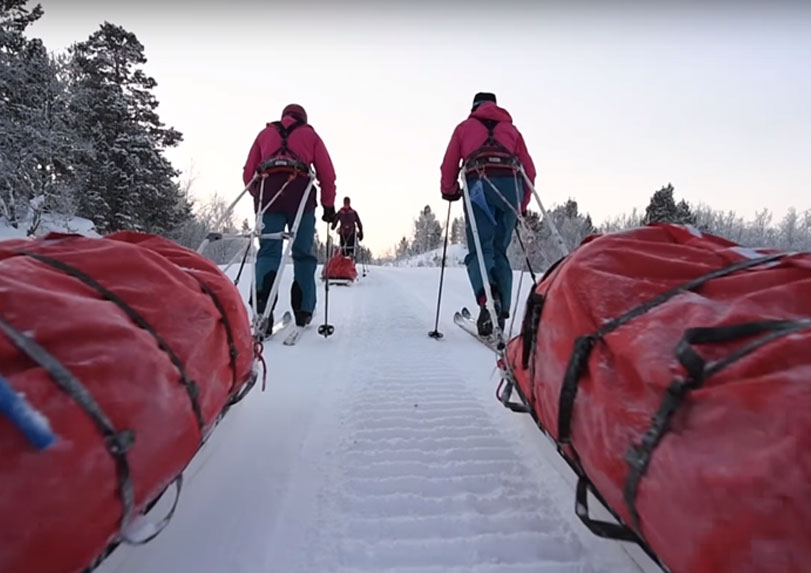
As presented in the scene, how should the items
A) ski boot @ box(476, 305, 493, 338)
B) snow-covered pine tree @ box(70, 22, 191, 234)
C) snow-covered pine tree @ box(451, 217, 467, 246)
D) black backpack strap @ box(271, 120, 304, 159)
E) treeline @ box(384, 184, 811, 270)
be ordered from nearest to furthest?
1. black backpack strap @ box(271, 120, 304, 159)
2. ski boot @ box(476, 305, 493, 338)
3. snow-covered pine tree @ box(70, 22, 191, 234)
4. treeline @ box(384, 184, 811, 270)
5. snow-covered pine tree @ box(451, 217, 467, 246)

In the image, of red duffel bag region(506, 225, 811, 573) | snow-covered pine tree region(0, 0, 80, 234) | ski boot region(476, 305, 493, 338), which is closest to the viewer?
red duffel bag region(506, 225, 811, 573)

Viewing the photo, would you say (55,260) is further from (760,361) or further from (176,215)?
(176,215)

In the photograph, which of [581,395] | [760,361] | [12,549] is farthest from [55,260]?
[760,361]

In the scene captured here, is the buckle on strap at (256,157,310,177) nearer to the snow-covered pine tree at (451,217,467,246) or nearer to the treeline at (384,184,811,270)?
the treeline at (384,184,811,270)

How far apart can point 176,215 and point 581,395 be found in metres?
23.6

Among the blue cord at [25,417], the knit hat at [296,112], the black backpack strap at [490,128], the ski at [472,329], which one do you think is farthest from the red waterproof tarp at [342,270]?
the blue cord at [25,417]

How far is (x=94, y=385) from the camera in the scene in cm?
95

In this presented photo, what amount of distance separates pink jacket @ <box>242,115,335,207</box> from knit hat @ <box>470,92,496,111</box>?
1457 mm

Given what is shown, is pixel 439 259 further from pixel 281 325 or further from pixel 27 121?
pixel 281 325

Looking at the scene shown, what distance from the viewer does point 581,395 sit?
1.21 metres

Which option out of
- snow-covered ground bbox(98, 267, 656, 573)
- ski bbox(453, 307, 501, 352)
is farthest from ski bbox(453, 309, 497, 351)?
→ snow-covered ground bbox(98, 267, 656, 573)

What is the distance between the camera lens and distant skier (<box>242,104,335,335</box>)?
4176 millimetres

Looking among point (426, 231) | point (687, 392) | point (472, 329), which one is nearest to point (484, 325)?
point (472, 329)

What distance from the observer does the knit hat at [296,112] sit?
14.2ft
